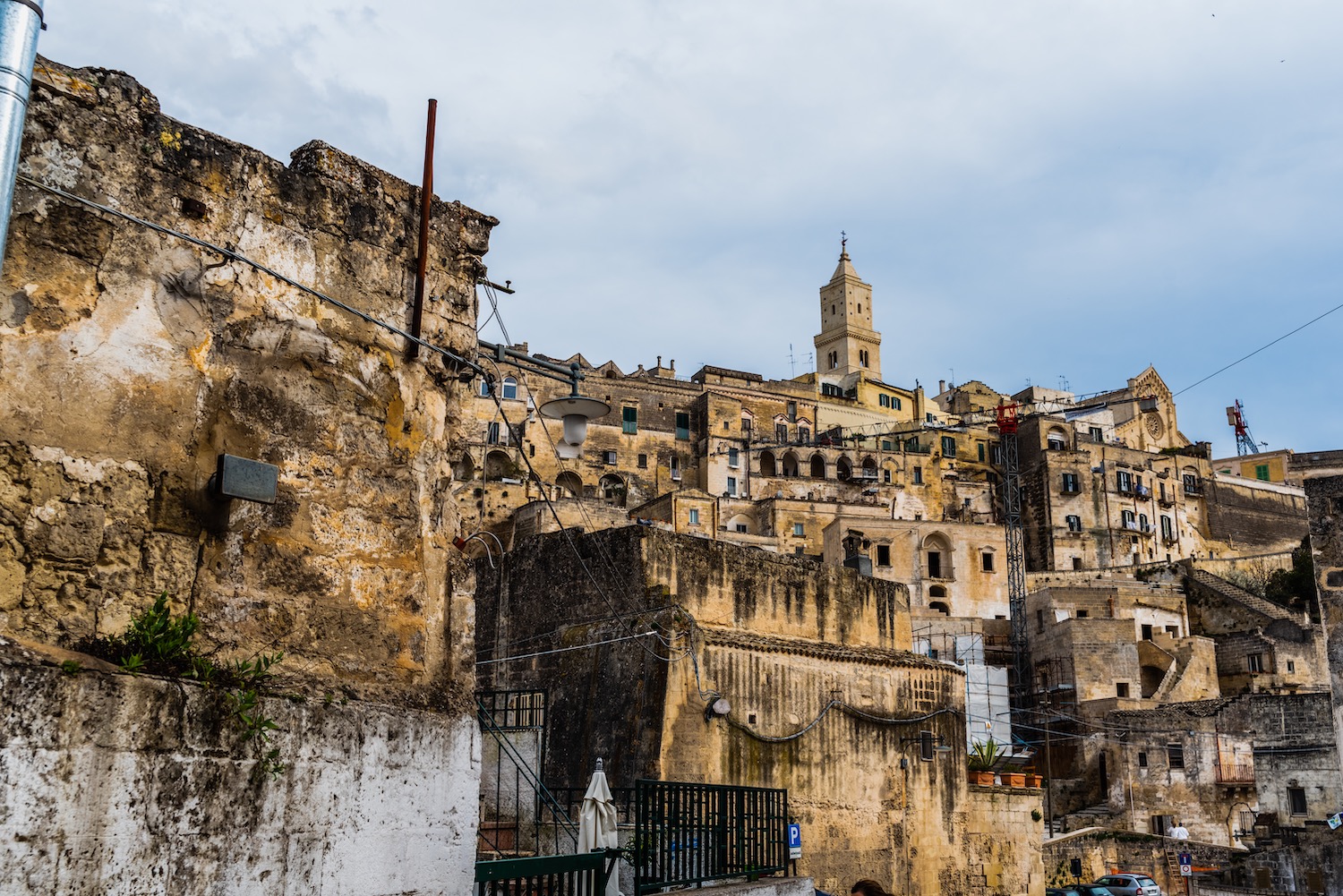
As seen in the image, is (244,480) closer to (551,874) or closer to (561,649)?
(551,874)

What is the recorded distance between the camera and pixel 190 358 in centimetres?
670

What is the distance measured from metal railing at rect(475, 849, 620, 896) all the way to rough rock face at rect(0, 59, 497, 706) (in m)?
1.31

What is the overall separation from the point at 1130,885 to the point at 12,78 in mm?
31339

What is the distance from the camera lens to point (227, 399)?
22.5 feet

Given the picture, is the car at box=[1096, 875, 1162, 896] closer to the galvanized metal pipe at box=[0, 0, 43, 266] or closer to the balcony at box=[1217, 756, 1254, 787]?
the balcony at box=[1217, 756, 1254, 787]

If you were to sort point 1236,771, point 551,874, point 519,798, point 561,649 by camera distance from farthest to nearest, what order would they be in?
point 1236,771
point 561,649
point 519,798
point 551,874

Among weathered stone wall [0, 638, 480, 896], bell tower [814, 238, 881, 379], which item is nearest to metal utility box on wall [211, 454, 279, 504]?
weathered stone wall [0, 638, 480, 896]

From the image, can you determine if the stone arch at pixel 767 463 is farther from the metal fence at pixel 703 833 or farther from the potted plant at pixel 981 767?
the metal fence at pixel 703 833

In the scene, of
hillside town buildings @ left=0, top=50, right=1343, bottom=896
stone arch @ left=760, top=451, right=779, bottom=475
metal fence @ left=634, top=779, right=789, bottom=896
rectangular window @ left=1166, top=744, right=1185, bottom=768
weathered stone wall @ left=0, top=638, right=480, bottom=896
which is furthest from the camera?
stone arch @ left=760, top=451, right=779, bottom=475

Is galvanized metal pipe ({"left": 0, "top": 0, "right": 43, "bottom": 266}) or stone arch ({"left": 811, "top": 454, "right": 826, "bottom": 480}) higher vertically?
stone arch ({"left": 811, "top": 454, "right": 826, "bottom": 480})

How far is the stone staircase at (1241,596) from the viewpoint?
170 ft

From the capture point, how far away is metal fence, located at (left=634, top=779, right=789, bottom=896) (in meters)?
10.8

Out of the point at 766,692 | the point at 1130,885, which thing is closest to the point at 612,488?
the point at 1130,885

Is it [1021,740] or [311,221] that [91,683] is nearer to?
[311,221]
